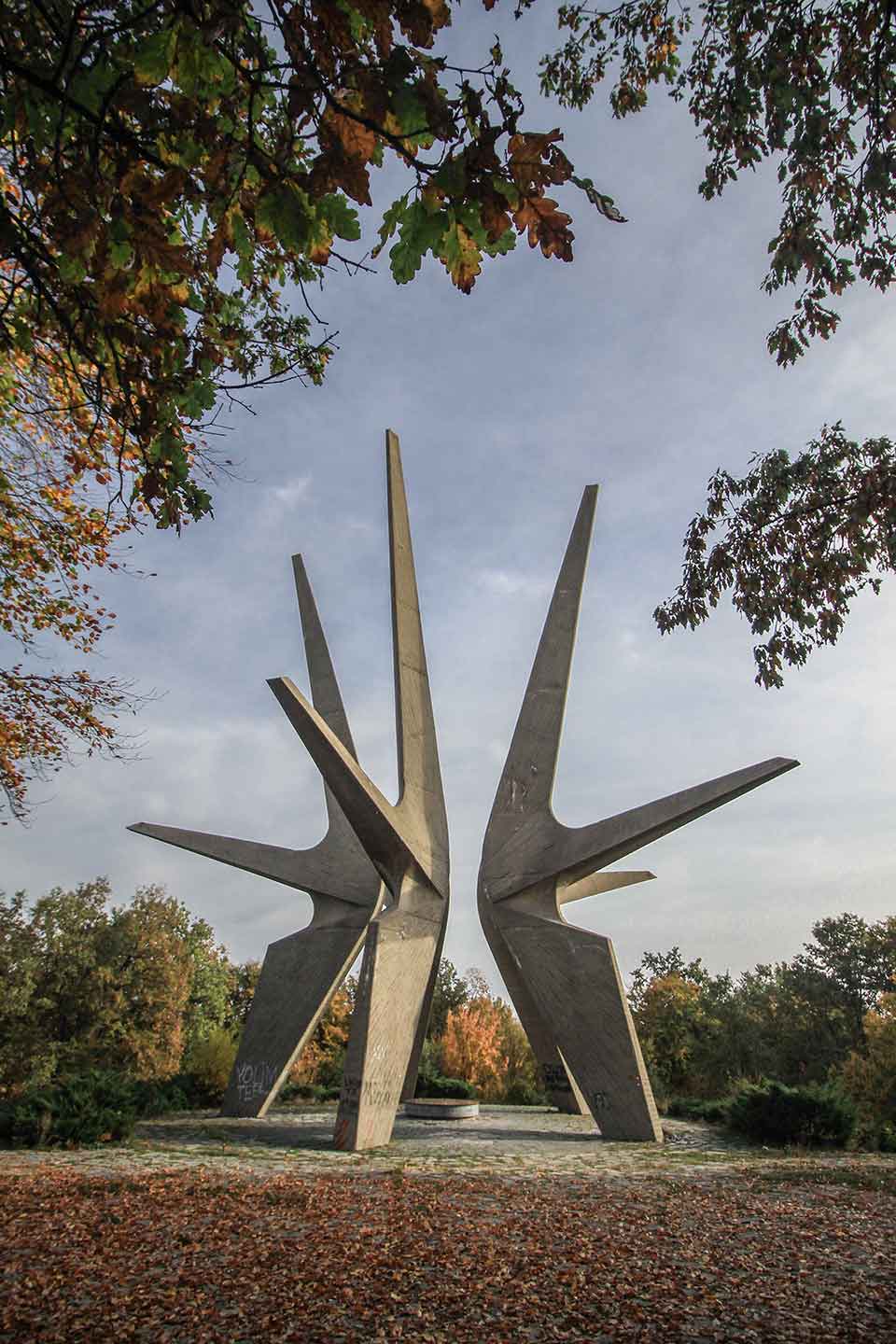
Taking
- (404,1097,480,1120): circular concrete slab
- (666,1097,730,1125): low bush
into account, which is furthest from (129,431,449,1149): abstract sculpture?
(666,1097,730,1125): low bush

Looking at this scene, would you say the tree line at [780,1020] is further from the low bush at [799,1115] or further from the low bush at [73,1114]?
the low bush at [73,1114]

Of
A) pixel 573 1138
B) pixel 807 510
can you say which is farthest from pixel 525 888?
pixel 807 510

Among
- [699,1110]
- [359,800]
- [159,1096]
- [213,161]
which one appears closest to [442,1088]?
[699,1110]

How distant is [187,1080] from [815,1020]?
1452cm

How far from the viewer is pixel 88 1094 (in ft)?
29.4

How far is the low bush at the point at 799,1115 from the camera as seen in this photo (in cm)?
1017

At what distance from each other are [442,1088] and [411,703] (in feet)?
24.3

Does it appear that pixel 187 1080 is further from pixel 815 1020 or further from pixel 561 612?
pixel 815 1020

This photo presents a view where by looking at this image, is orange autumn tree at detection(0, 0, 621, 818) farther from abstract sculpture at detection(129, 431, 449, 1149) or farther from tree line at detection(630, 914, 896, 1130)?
tree line at detection(630, 914, 896, 1130)

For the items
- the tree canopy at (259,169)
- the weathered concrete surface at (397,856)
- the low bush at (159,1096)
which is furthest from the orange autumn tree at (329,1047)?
the tree canopy at (259,169)

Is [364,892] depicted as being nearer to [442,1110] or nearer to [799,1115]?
[442,1110]

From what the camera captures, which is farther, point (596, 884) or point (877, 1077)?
point (596, 884)

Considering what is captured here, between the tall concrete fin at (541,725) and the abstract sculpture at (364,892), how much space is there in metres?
0.95

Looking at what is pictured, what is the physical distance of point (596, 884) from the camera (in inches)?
540
